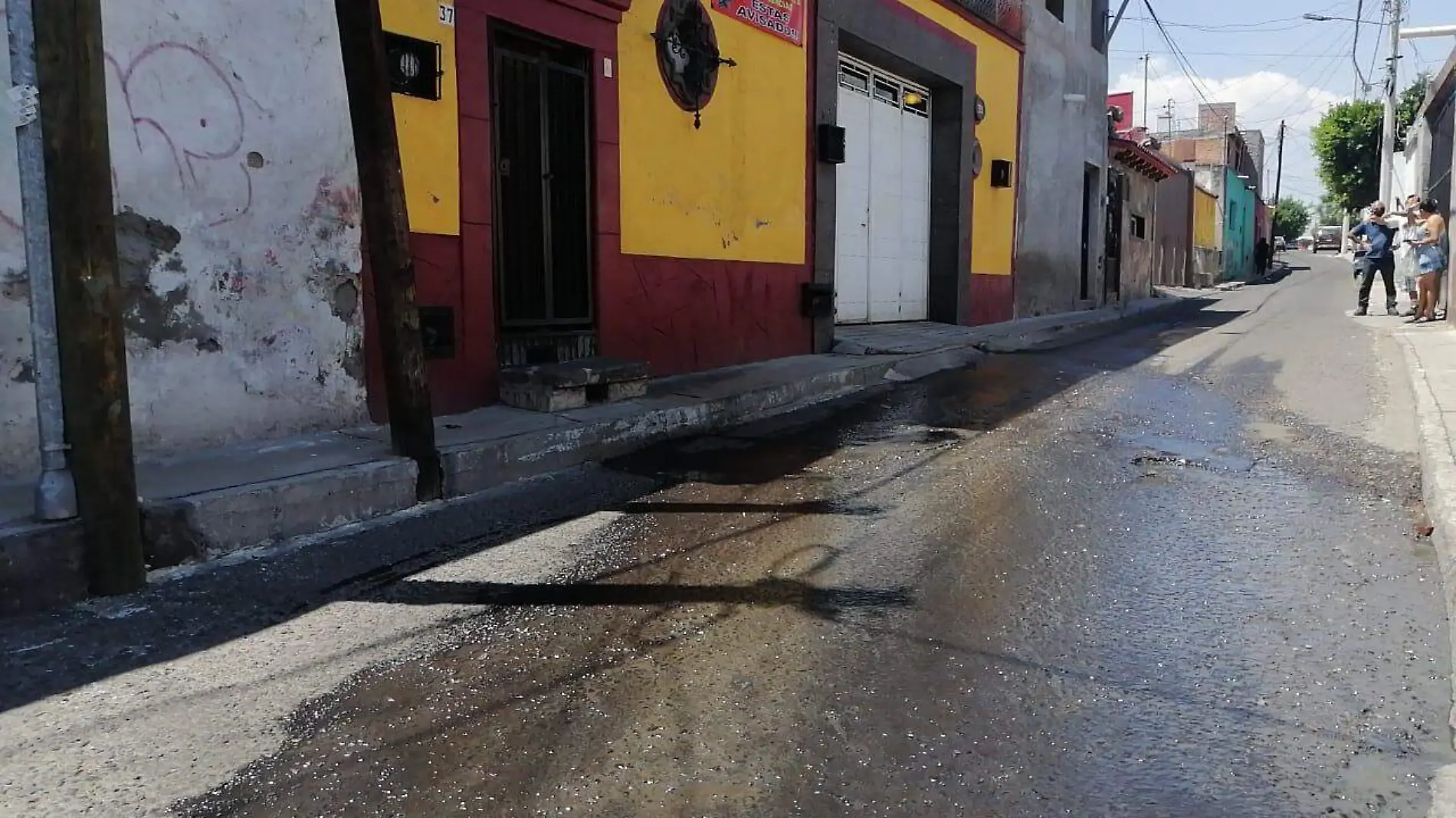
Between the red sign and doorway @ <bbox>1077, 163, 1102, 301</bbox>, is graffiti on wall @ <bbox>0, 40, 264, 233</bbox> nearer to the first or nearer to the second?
the red sign

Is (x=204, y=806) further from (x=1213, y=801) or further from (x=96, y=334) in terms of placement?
(x=1213, y=801)

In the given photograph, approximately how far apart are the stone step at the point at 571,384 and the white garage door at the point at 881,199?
5.22 meters

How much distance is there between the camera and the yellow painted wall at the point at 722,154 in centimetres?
820

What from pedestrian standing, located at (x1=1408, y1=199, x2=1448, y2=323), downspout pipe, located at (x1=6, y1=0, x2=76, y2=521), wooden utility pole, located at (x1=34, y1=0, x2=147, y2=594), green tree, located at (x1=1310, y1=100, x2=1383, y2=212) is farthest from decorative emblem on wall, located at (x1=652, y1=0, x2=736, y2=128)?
green tree, located at (x1=1310, y1=100, x2=1383, y2=212)

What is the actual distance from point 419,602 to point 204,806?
4.58 feet

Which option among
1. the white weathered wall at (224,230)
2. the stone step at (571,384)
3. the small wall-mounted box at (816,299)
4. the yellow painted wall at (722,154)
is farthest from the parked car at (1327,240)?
the white weathered wall at (224,230)

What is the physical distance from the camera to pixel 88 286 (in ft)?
12.1

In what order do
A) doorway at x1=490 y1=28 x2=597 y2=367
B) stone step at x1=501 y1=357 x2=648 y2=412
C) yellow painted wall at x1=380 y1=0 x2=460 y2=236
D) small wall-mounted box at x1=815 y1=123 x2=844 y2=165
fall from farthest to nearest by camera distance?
small wall-mounted box at x1=815 y1=123 x2=844 y2=165 → doorway at x1=490 y1=28 x2=597 y2=367 → stone step at x1=501 y1=357 x2=648 y2=412 → yellow painted wall at x1=380 y1=0 x2=460 y2=236

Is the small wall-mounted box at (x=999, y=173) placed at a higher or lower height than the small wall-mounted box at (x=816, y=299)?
higher

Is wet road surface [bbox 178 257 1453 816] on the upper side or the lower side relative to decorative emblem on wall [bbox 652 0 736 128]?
lower

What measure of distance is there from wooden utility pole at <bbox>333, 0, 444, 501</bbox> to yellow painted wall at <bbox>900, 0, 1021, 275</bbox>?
1110 cm

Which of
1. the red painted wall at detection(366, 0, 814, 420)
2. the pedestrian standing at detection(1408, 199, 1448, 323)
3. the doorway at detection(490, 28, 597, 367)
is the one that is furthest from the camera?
the pedestrian standing at detection(1408, 199, 1448, 323)

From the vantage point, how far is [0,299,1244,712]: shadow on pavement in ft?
11.0

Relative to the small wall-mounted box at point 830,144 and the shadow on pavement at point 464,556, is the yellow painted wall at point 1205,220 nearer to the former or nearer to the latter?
the small wall-mounted box at point 830,144
